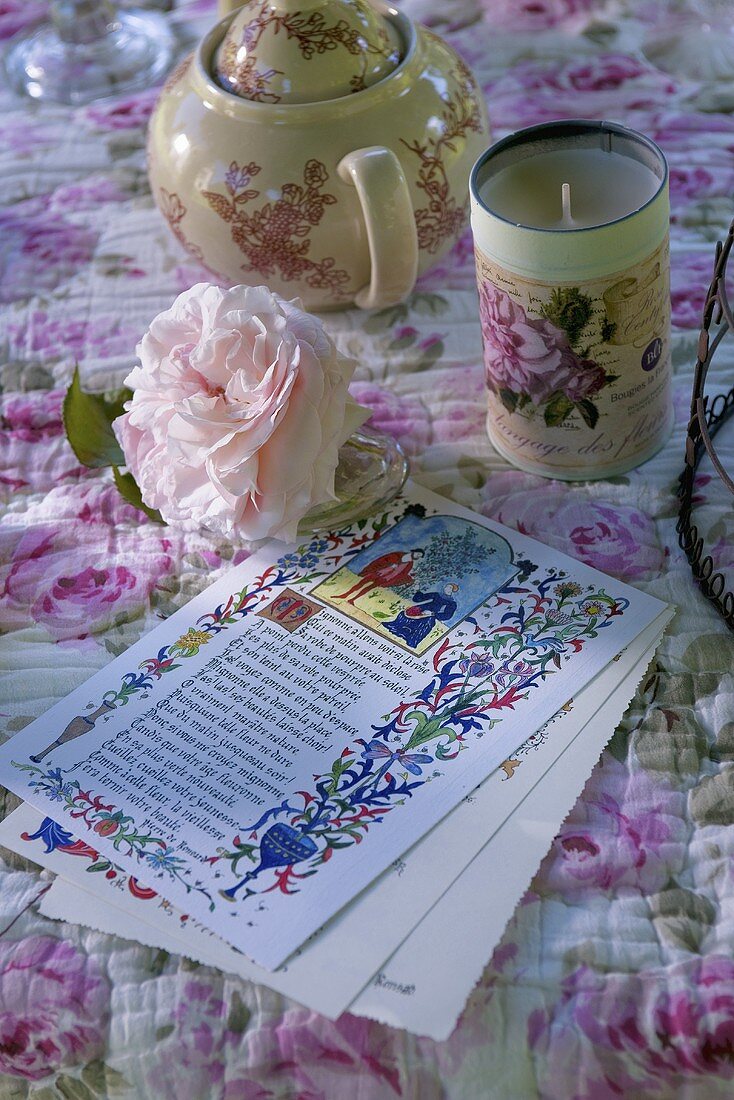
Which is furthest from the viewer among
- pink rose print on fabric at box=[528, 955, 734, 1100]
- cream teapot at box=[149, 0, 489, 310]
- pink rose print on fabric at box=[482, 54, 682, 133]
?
pink rose print on fabric at box=[482, 54, 682, 133]

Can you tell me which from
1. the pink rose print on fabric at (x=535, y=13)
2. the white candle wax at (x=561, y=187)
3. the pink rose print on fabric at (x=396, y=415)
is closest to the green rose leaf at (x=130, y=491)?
the pink rose print on fabric at (x=396, y=415)

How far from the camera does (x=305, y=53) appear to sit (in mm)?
592

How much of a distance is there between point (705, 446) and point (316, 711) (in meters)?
0.23

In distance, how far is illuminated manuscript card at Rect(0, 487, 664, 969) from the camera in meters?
0.43

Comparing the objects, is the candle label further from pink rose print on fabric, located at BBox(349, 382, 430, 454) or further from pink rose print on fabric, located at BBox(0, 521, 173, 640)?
pink rose print on fabric, located at BBox(0, 521, 173, 640)

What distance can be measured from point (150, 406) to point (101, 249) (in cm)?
30

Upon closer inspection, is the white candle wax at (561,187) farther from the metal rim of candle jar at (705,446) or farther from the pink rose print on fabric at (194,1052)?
the pink rose print on fabric at (194,1052)

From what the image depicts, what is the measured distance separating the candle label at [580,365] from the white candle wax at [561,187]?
0.10ft

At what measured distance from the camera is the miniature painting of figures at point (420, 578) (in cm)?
52

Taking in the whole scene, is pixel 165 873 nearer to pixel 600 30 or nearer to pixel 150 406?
pixel 150 406

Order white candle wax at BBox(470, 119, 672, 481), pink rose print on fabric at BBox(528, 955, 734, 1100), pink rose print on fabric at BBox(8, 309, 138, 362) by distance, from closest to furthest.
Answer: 1. pink rose print on fabric at BBox(528, 955, 734, 1100)
2. white candle wax at BBox(470, 119, 672, 481)
3. pink rose print on fabric at BBox(8, 309, 138, 362)

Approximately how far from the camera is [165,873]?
1.42ft

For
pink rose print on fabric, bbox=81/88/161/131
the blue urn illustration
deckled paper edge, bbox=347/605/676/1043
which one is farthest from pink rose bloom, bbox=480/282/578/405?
pink rose print on fabric, bbox=81/88/161/131

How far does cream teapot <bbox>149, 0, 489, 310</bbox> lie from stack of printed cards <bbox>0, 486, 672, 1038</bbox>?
166 millimetres
